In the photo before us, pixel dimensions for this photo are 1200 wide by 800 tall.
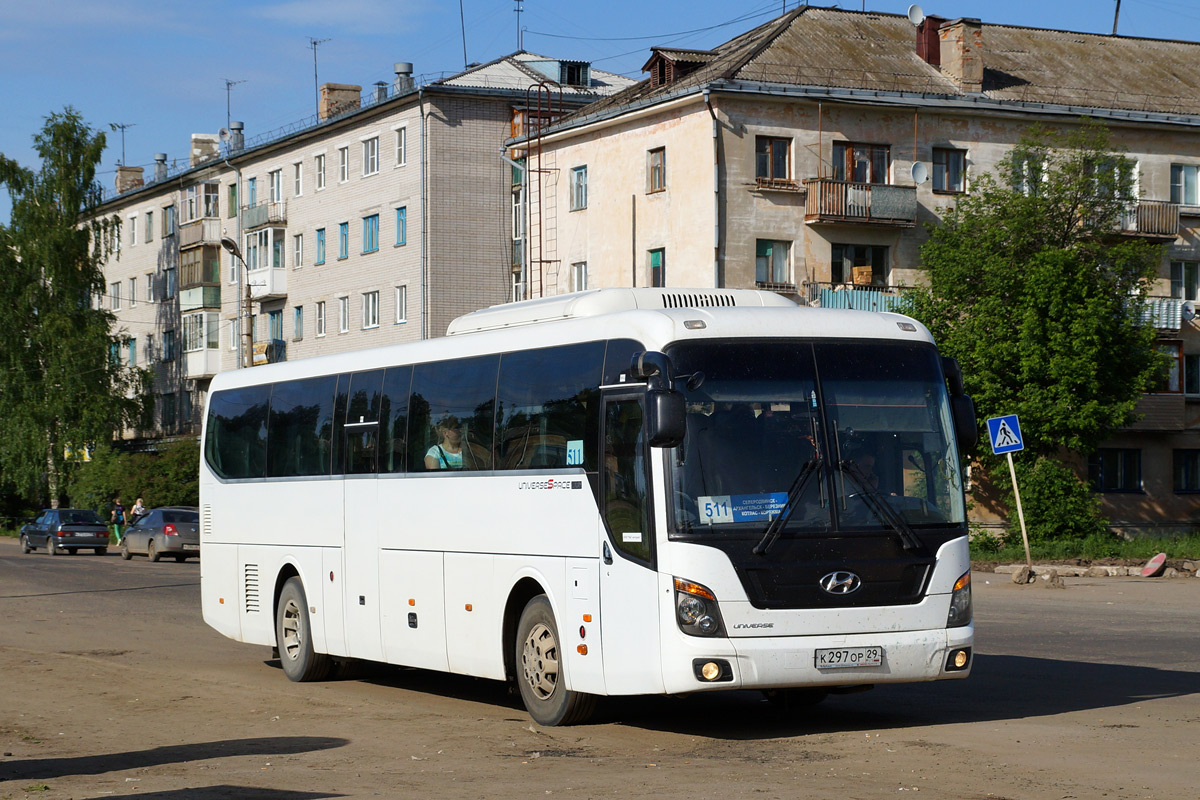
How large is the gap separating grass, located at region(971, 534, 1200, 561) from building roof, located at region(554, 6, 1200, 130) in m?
15.8

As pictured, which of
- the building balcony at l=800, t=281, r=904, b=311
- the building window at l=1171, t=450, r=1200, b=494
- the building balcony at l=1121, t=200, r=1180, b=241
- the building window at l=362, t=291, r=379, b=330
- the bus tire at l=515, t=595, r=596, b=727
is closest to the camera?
the bus tire at l=515, t=595, r=596, b=727

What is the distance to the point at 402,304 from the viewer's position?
60.0 m

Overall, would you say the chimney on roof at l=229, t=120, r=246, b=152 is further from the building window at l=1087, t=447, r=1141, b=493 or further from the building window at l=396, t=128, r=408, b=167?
the building window at l=1087, t=447, r=1141, b=493

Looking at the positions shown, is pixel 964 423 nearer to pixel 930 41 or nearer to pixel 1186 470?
pixel 930 41

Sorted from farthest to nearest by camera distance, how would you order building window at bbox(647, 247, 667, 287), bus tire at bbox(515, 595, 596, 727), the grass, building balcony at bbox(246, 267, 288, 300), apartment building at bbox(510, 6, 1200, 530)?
1. building balcony at bbox(246, 267, 288, 300)
2. building window at bbox(647, 247, 667, 287)
3. apartment building at bbox(510, 6, 1200, 530)
4. the grass
5. bus tire at bbox(515, 595, 596, 727)

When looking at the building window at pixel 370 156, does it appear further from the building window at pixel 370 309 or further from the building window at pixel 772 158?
the building window at pixel 772 158

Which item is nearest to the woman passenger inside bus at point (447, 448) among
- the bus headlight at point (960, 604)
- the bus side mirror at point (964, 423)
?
the bus side mirror at point (964, 423)

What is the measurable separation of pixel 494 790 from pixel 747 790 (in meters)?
1.37

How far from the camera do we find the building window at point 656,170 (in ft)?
160

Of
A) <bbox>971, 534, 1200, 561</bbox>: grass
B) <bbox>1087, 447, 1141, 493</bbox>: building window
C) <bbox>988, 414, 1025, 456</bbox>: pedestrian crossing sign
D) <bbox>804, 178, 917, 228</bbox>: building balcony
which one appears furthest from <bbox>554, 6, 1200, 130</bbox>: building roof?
<bbox>988, 414, 1025, 456</bbox>: pedestrian crossing sign

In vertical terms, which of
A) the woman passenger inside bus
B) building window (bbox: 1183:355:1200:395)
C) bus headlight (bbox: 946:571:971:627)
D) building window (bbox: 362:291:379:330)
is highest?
building window (bbox: 362:291:379:330)

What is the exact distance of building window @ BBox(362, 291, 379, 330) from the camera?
6175 cm

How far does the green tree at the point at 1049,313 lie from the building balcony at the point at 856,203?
1.66m

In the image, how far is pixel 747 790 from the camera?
867 centimetres
